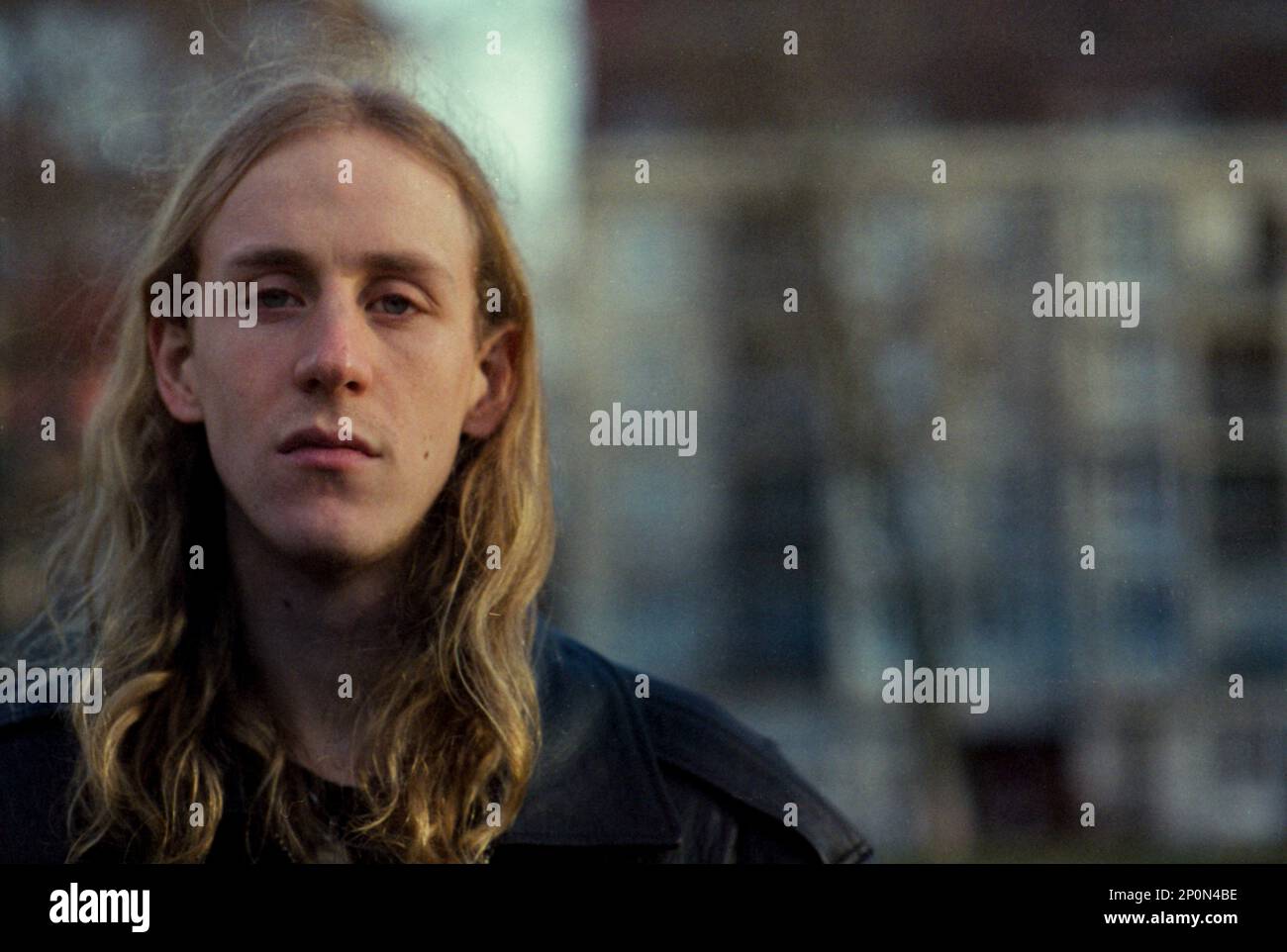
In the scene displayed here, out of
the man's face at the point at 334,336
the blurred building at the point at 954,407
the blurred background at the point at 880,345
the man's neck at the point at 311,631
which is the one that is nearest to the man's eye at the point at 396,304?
the man's face at the point at 334,336

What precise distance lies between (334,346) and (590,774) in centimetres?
70

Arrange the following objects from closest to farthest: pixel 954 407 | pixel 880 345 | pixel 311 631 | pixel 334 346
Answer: pixel 334 346 < pixel 311 631 < pixel 954 407 < pixel 880 345

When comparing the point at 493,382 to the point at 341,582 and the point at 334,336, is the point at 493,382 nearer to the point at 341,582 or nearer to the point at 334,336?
the point at 334,336

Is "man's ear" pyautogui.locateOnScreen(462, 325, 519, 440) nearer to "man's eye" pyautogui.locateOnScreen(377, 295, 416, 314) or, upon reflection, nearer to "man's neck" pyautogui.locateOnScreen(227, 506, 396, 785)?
"man's eye" pyautogui.locateOnScreen(377, 295, 416, 314)

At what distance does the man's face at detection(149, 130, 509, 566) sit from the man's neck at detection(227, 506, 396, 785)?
41mm

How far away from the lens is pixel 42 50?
14.5ft

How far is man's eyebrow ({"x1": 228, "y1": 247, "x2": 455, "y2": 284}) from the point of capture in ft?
7.58

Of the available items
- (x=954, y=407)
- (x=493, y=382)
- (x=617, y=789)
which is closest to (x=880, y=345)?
(x=954, y=407)

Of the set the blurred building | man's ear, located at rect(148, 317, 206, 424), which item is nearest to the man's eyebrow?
man's ear, located at rect(148, 317, 206, 424)

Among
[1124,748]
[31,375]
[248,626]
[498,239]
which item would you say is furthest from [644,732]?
[1124,748]

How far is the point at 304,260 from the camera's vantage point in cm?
231

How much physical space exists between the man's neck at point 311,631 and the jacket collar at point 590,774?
0.81ft
